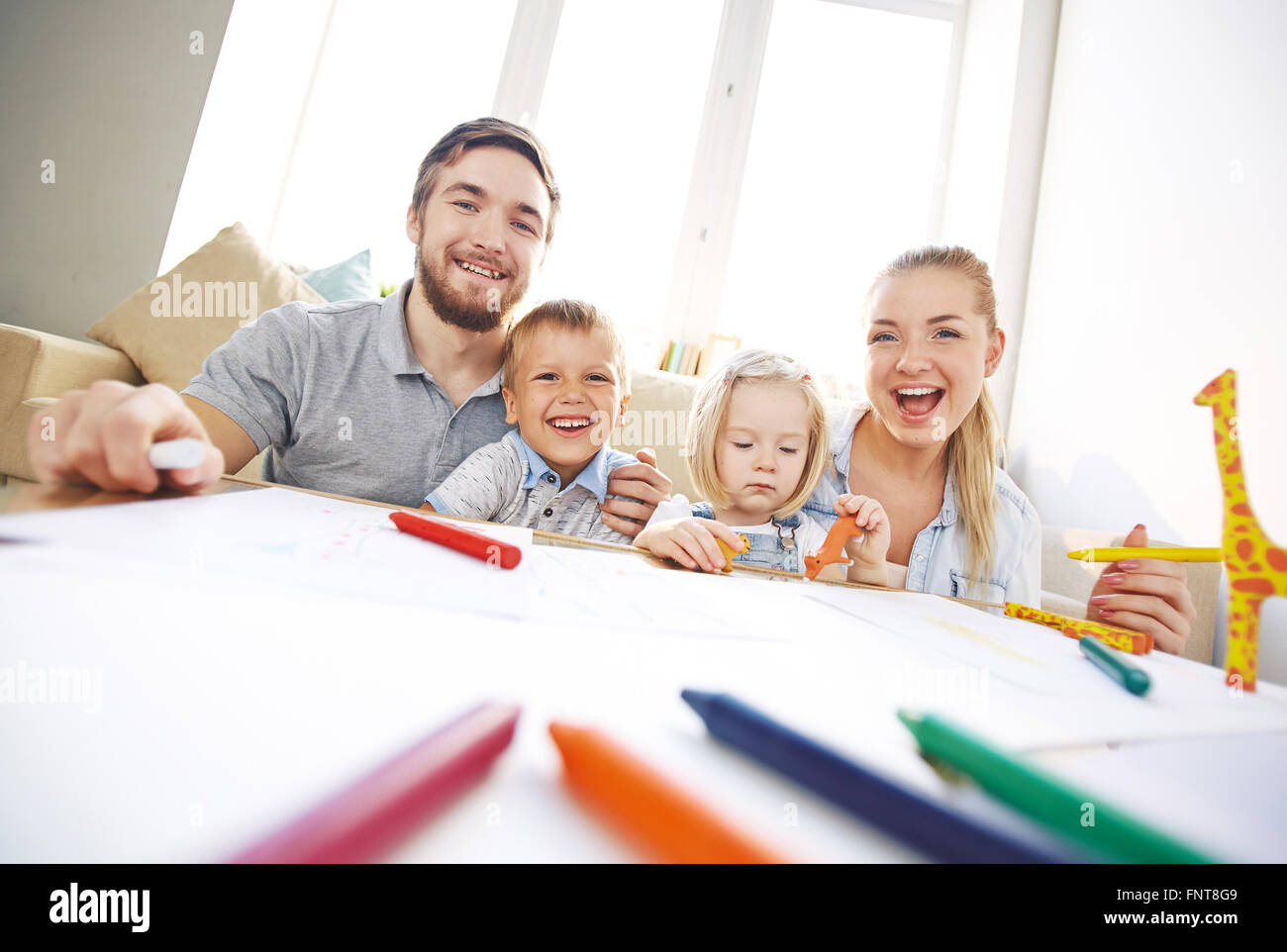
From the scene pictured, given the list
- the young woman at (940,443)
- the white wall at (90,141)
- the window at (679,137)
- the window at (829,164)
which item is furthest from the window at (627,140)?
the young woman at (940,443)

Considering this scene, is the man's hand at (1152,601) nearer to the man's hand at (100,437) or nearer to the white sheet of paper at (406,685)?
the white sheet of paper at (406,685)

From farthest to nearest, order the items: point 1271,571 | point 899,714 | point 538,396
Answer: point 538,396
point 1271,571
point 899,714

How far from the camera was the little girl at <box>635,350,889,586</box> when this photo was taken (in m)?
0.99

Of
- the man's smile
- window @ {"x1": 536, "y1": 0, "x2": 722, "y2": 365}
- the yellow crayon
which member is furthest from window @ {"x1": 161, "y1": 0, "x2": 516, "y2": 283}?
the yellow crayon

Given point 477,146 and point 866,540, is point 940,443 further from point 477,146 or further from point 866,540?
point 477,146

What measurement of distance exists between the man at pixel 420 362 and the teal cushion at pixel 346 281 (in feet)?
2.51

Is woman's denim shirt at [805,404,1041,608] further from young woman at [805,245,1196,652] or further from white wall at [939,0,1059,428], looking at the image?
white wall at [939,0,1059,428]

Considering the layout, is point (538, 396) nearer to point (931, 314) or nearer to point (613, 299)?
point (931, 314)

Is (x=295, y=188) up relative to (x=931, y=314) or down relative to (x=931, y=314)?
up

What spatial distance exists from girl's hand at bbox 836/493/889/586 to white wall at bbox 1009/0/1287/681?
872 mm
